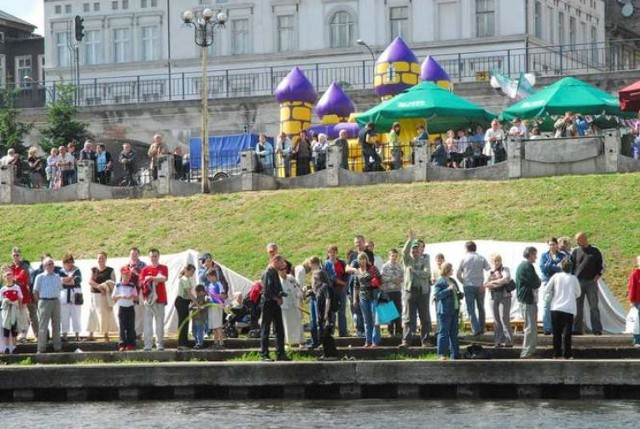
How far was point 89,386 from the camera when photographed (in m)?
31.3

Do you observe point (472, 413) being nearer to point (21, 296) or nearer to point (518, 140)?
point (21, 296)

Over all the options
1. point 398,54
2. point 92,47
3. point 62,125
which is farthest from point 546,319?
point 92,47

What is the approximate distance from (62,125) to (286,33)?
14.9 metres

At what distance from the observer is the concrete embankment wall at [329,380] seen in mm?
29812

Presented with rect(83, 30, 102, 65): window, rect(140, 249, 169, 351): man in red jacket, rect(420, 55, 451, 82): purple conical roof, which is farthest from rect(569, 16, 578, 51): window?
rect(140, 249, 169, 351): man in red jacket

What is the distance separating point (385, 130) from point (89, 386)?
2294 cm

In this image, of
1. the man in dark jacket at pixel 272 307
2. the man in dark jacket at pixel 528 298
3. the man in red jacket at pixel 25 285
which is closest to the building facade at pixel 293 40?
the man in red jacket at pixel 25 285

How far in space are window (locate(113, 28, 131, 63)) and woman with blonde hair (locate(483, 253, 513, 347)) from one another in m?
52.9

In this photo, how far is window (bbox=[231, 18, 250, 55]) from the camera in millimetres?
82625

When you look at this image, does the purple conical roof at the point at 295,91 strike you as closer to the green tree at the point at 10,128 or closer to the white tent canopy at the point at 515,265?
the green tree at the point at 10,128

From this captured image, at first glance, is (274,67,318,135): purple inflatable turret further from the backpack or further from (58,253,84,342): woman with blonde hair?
the backpack

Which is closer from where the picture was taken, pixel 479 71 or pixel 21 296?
pixel 21 296

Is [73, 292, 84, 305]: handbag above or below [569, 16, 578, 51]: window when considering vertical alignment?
below

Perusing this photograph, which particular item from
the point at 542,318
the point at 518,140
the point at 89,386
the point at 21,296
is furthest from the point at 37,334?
the point at 518,140
